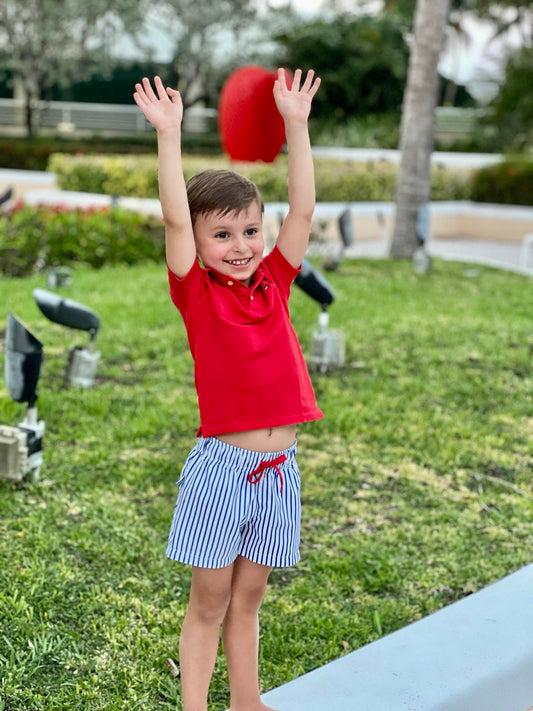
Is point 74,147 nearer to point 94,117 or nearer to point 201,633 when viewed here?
point 94,117

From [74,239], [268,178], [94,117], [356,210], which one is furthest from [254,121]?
[94,117]

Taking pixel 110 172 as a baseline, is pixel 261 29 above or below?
above

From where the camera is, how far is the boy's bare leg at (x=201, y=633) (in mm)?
2092

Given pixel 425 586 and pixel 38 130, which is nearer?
pixel 425 586

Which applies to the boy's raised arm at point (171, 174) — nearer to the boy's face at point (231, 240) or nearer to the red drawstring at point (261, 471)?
the boy's face at point (231, 240)

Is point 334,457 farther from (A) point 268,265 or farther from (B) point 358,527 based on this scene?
(A) point 268,265

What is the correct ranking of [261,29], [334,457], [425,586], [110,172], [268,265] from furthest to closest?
1. [261,29]
2. [110,172]
3. [334,457]
4. [425,586]
5. [268,265]

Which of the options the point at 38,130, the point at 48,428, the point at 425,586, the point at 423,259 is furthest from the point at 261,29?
the point at 425,586

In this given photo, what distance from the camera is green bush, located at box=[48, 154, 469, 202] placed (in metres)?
14.1

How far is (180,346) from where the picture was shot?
6.29 metres

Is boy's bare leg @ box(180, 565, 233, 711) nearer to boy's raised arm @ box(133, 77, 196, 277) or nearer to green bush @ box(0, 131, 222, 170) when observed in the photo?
boy's raised arm @ box(133, 77, 196, 277)

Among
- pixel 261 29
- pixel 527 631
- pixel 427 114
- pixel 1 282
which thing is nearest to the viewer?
pixel 527 631

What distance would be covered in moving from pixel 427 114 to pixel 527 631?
357 inches

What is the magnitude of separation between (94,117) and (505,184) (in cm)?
1182
